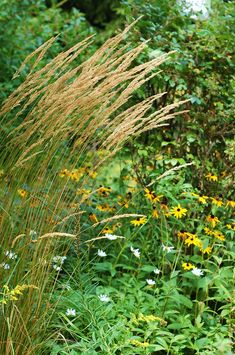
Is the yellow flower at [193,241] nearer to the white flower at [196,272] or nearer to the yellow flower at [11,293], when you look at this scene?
the white flower at [196,272]

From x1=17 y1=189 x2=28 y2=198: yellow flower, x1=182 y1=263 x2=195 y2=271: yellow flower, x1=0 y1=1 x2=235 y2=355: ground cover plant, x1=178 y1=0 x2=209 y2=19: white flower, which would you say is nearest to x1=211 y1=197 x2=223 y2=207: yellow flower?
x1=0 y1=1 x2=235 y2=355: ground cover plant

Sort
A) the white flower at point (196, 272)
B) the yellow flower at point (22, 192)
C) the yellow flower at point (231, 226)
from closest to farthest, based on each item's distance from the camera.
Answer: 1. the yellow flower at point (22, 192)
2. the white flower at point (196, 272)
3. the yellow flower at point (231, 226)

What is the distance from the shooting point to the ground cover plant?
3.03 metres

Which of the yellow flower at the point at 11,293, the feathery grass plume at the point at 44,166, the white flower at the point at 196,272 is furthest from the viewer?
the white flower at the point at 196,272

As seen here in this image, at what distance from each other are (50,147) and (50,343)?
0.82m

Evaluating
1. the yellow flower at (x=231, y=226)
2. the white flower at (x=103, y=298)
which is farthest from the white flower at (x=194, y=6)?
the white flower at (x=103, y=298)

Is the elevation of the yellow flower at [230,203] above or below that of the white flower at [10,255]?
below

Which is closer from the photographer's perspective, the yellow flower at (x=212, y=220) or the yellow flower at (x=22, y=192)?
the yellow flower at (x=22, y=192)

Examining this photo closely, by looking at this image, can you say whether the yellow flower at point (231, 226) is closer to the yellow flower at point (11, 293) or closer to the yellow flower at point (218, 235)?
the yellow flower at point (218, 235)

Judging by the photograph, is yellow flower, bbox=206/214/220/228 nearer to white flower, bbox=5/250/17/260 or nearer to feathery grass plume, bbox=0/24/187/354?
feathery grass plume, bbox=0/24/187/354

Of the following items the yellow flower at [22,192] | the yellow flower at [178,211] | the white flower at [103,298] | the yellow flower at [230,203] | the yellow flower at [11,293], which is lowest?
the yellow flower at [230,203]

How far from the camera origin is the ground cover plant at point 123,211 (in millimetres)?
3027

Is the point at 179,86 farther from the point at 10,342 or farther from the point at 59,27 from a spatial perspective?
the point at 59,27

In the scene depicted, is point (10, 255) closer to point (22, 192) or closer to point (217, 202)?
point (22, 192)
